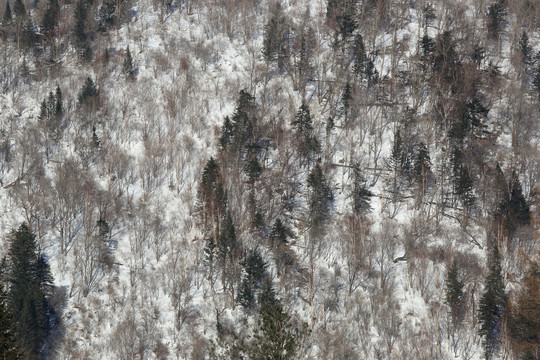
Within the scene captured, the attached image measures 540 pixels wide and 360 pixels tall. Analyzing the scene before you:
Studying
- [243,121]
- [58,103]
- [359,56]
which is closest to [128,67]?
[58,103]

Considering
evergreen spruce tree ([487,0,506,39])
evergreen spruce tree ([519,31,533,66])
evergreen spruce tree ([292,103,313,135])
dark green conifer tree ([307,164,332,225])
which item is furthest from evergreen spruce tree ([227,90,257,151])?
evergreen spruce tree ([487,0,506,39])

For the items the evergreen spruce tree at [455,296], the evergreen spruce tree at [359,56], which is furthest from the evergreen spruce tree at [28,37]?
the evergreen spruce tree at [455,296]

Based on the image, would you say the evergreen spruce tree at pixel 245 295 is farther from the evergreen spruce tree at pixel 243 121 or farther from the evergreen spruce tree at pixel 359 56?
the evergreen spruce tree at pixel 359 56

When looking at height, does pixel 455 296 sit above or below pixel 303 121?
below

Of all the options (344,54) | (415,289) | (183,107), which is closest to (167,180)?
(183,107)

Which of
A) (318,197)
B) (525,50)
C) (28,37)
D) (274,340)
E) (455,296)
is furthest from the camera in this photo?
(28,37)

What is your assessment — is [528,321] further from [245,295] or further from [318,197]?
[245,295]
